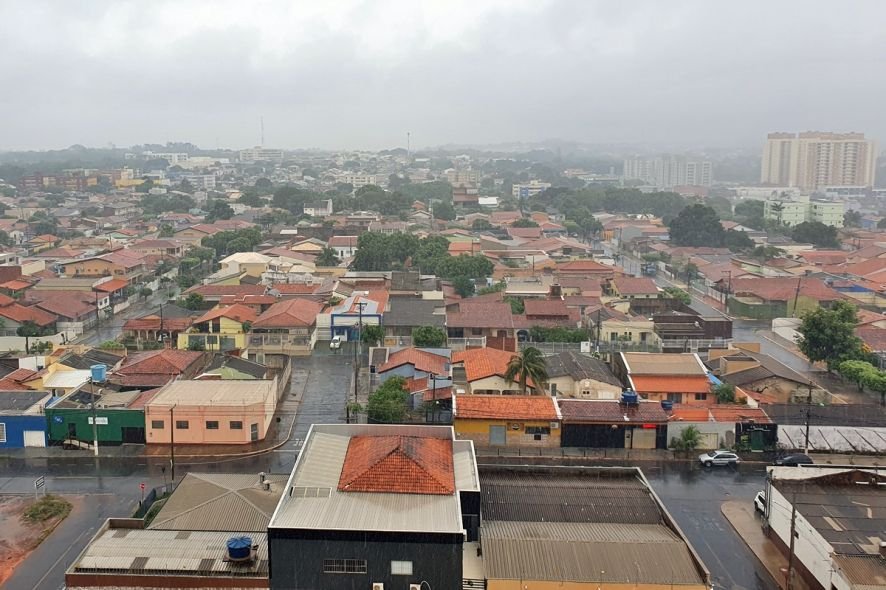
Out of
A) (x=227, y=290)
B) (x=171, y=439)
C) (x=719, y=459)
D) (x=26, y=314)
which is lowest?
(x=719, y=459)

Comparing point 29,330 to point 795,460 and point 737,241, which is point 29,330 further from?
point 737,241

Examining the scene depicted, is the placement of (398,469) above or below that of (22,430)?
above

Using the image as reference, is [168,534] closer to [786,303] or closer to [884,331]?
[884,331]

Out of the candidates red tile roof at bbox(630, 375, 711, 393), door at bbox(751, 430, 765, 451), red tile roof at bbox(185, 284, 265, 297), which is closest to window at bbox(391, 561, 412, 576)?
door at bbox(751, 430, 765, 451)

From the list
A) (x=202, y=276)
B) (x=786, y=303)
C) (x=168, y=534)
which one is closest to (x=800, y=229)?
(x=786, y=303)

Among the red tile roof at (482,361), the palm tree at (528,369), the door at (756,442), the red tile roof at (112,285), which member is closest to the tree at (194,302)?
the red tile roof at (112,285)

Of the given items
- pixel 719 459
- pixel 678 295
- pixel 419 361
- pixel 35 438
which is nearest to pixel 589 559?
pixel 719 459

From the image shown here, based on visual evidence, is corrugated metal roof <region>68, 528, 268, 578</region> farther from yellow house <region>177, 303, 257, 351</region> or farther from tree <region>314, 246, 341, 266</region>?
tree <region>314, 246, 341, 266</region>
